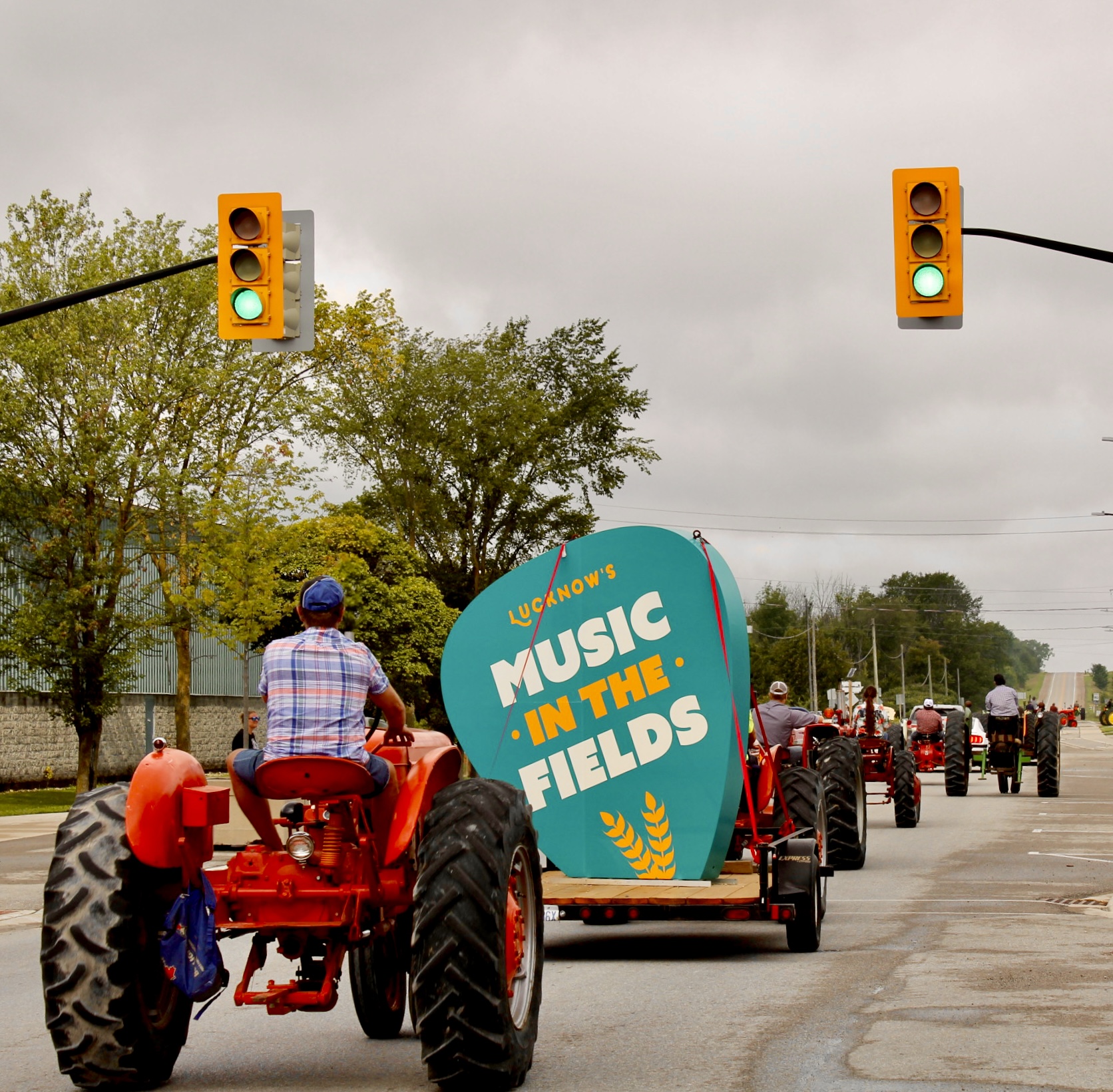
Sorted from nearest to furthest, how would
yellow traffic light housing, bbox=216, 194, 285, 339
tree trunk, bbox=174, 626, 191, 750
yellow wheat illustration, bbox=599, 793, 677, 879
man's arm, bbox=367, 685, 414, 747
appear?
1. man's arm, bbox=367, 685, 414, 747
2. yellow wheat illustration, bbox=599, 793, 677, 879
3. yellow traffic light housing, bbox=216, 194, 285, 339
4. tree trunk, bbox=174, 626, 191, 750

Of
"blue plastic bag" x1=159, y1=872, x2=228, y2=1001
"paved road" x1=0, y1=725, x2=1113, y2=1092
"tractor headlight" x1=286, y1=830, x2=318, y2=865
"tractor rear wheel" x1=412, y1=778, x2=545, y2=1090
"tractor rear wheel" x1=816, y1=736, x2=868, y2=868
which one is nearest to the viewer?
"tractor rear wheel" x1=412, y1=778, x2=545, y2=1090

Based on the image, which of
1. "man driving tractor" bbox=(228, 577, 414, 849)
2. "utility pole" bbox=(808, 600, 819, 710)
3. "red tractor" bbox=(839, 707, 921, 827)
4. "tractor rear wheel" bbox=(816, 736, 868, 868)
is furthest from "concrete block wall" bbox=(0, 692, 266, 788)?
"utility pole" bbox=(808, 600, 819, 710)

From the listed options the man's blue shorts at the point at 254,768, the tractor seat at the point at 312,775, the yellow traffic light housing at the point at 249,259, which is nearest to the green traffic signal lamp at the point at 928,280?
the yellow traffic light housing at the point at 249,259

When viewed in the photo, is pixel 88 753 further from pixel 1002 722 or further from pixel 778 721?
pixel 778 721

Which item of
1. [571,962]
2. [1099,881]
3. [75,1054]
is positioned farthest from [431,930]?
[1099,881]

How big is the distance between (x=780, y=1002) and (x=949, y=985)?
116 cm

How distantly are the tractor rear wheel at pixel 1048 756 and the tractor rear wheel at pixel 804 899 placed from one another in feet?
72.7

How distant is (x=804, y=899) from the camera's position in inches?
427

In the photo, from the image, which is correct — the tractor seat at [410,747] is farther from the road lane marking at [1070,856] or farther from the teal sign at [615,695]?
the road lane marking at [1070,856]

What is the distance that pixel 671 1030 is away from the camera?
8.08 meters

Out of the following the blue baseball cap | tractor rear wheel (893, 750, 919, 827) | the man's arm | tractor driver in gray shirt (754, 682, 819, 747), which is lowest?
tractor rear wheel (893, 750, 919, 827)

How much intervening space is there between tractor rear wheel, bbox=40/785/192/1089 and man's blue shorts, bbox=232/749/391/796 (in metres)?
0.46

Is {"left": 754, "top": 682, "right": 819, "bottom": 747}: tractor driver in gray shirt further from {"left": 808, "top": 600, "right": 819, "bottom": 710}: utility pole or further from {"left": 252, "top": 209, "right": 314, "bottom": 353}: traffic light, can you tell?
{"left": 808, "top": 600, "right": 819, "bottom": 710}: utility pole

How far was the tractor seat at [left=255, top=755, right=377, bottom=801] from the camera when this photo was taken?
627 cm
